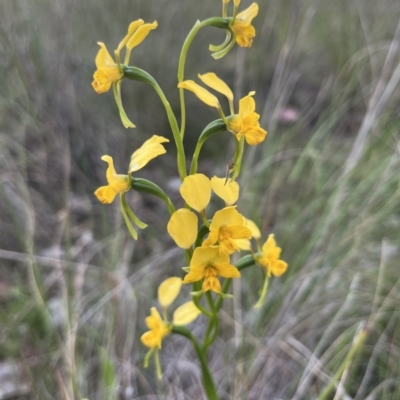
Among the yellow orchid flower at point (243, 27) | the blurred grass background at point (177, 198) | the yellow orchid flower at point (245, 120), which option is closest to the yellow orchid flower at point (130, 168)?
the yellow orchid flower at point (245, 120)

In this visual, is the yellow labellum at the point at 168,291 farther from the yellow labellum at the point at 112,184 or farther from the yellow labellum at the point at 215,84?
the yellow labellum at the point at 215,84

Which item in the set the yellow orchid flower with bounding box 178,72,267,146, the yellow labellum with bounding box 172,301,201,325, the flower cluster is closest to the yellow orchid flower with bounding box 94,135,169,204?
the flower cluster

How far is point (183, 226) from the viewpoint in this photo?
0.73m

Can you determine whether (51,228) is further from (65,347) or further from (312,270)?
(312,270)

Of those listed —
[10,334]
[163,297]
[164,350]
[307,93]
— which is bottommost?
[164,350]

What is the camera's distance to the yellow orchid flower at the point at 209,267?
717 mm

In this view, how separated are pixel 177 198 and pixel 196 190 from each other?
1441 mm

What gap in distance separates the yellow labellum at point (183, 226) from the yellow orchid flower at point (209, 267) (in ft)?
0.13

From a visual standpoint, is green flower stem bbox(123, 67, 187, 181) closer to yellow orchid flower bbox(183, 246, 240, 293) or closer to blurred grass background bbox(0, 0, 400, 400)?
yellow orchid flower bbox(183, 246, 240, 293)

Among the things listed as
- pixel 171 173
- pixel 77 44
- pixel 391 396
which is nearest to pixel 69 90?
pixel 77 44

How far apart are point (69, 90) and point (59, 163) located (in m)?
0.38

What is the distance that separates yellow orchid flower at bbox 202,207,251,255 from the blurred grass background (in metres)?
0.47

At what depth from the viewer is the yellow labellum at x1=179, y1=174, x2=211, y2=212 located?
69 centimetres

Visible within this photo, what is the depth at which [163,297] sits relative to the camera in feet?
3.29
